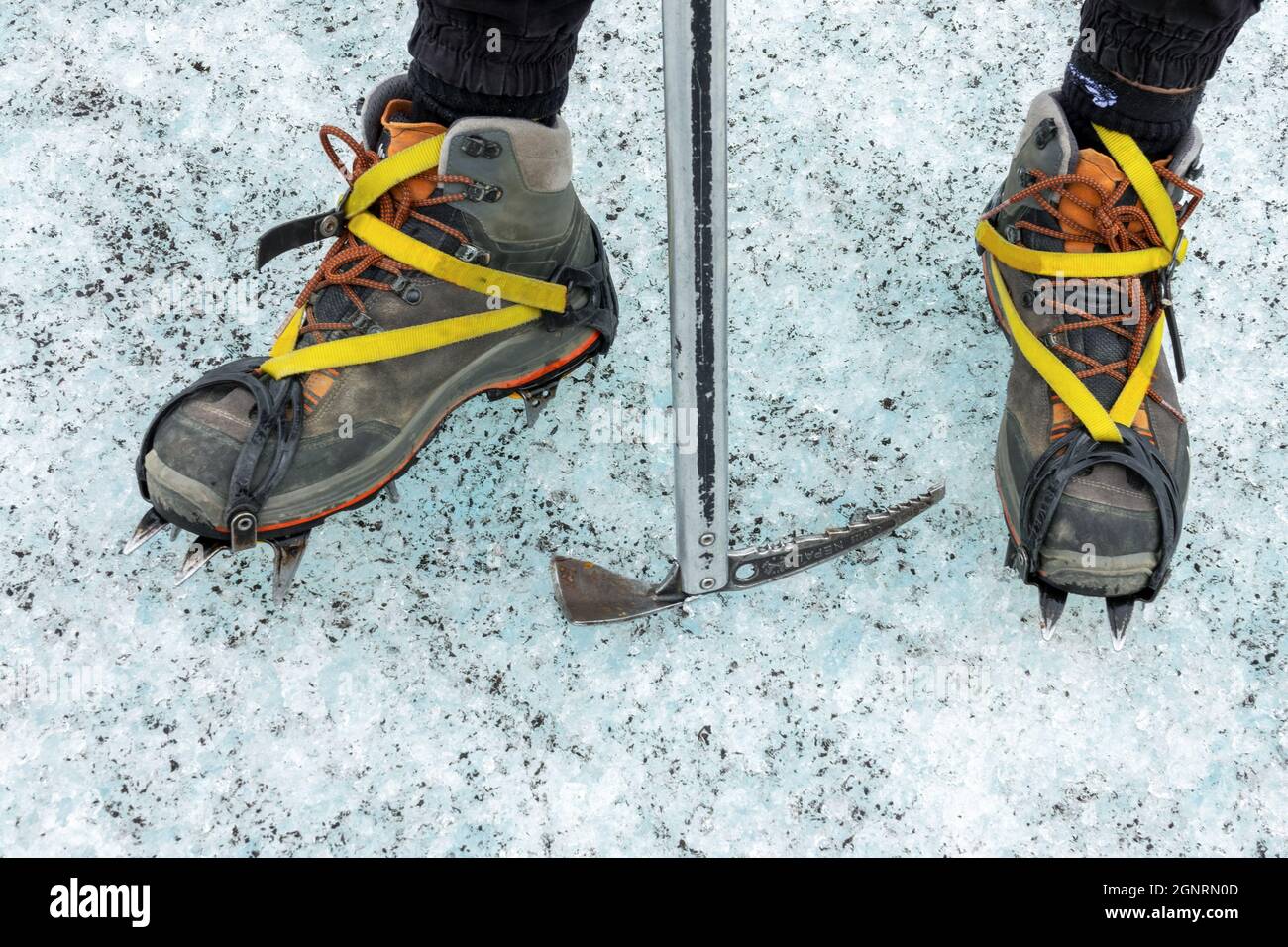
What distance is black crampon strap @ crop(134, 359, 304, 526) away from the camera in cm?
155

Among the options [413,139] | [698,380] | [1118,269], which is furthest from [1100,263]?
[413,139]

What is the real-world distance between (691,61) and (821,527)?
2.67 feet

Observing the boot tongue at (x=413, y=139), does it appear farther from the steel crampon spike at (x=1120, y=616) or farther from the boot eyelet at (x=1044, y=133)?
the steel crampon spike at (x=1120, y=616)

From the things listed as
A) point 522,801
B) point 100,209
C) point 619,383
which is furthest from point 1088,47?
point 100,209

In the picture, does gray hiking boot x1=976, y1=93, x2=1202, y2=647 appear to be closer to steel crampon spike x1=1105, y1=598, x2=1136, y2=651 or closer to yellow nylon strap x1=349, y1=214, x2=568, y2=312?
steel crampon spike x1=1105, y1=598, x2=1136, y2=651

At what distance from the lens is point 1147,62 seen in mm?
1607

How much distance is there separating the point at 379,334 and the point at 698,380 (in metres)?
0.51

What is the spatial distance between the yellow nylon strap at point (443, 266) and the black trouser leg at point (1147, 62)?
2.94 ft

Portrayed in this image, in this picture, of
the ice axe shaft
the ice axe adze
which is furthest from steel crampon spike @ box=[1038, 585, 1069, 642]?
the ice axe shaft

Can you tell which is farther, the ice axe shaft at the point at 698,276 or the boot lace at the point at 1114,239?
the boot lace at the point at 1114,239

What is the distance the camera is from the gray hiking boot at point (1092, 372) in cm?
158

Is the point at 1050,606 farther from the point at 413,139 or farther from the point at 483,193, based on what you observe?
the point at 413,139

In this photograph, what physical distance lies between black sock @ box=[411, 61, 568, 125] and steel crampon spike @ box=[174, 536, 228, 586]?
71 cm

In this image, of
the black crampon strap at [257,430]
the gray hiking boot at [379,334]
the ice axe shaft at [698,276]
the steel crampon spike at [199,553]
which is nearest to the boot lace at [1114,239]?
the ice axe shaft at [698,276]
